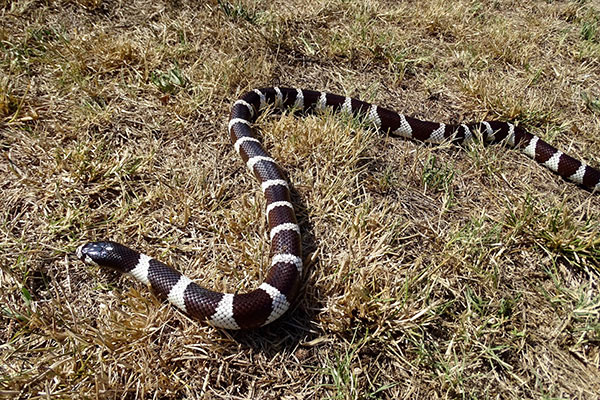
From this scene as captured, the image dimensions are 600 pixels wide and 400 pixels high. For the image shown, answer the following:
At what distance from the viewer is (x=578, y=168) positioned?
13.9 feet

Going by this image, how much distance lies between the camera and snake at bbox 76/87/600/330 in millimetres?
2746

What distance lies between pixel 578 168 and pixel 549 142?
1.61 feet

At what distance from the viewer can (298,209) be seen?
3566 mm

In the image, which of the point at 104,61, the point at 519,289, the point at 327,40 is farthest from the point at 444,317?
the point at 104,61

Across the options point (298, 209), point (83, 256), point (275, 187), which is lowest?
point (83, 256)

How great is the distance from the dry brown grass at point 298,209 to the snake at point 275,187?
0.44 feet

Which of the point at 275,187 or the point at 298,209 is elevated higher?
the point at 275,187

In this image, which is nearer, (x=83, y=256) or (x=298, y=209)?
(x=83, y=256)

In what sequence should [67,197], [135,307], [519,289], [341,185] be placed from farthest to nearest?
[341,185] → [67,197] → [519,289] → [135,307]

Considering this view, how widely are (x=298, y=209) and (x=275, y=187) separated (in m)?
0.28

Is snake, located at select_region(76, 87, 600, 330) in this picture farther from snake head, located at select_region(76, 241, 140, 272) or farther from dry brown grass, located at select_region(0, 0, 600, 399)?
dry brown grass, located at select_region(0, 0, 600, 399)

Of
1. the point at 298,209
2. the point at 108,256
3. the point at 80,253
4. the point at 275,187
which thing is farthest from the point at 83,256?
the point at 298,209

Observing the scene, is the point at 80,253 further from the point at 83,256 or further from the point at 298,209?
the point at 298,209

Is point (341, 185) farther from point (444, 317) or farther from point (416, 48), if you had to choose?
point (416, 48)
